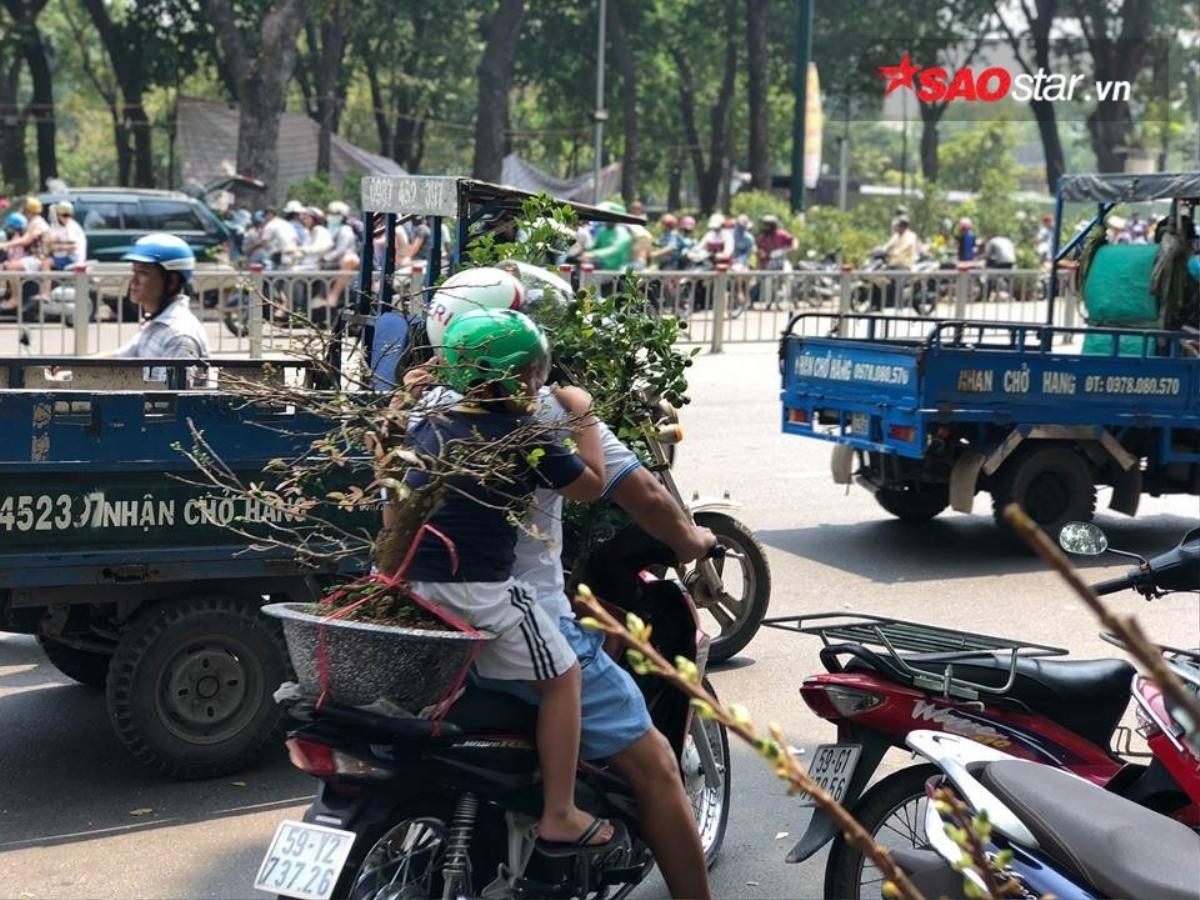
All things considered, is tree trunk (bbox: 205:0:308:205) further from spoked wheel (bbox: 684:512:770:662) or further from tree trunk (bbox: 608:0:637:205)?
spoked wheel (bbox: 684:512:770:662)

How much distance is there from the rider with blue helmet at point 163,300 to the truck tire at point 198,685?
1.70 meters

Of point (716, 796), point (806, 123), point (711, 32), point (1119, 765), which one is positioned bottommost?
point (716, 796)

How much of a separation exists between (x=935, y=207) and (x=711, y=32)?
46.6 feet

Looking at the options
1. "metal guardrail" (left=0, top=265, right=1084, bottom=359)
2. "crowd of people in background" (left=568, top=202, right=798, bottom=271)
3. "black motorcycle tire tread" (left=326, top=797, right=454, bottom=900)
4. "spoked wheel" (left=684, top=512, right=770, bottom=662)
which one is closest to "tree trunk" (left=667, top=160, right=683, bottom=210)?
"crowd of people in background" (left=568, top=202, right=798, bottom=271)

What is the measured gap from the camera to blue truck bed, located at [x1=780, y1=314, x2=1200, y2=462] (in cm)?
992

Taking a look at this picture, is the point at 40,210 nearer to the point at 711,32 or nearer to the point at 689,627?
the point at 689,627

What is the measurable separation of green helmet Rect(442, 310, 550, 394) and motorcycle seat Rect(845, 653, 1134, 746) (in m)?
1.27

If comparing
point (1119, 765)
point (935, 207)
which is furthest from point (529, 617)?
point (935, 207)

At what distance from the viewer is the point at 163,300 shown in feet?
23.7

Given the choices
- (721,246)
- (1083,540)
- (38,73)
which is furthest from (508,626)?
(38,73)

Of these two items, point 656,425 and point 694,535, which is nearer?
point 694,535

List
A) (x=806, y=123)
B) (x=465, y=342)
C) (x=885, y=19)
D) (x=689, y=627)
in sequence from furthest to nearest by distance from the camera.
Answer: (x=885, y=19) → (x=806, y=123) → (x=689, y=627) → (x=465, y=342)

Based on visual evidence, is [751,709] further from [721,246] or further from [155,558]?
[721,246]

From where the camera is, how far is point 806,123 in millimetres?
32438
